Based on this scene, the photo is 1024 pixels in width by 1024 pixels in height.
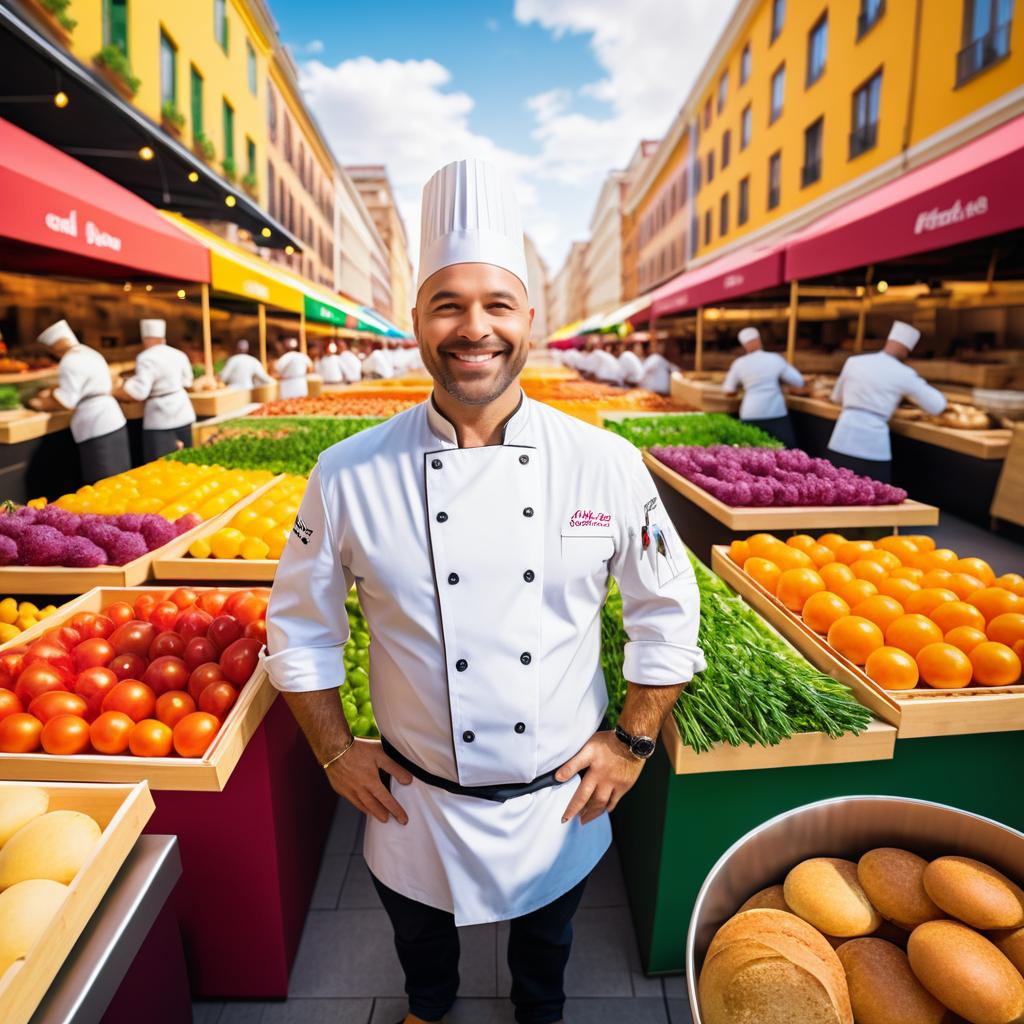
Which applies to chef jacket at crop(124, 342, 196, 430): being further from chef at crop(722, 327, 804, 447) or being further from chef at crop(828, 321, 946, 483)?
chef at crop(828, 321, 946, 483)

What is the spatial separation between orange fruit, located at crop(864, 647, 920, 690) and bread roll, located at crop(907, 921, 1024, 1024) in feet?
3.77

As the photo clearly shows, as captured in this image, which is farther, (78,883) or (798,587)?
(798,587)

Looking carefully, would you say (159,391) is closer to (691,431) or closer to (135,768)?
(691,431)

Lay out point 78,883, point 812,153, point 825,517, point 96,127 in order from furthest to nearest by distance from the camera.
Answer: point 812,153
point 96,127
point 825,517
point 78,883

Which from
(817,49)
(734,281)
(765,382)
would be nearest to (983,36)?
(734,281)

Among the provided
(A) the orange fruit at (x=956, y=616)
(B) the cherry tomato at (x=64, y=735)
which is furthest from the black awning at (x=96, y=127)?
(A) the orange fruit at (x=956, y=616)

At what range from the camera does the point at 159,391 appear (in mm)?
7711

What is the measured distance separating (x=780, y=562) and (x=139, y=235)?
235 inches

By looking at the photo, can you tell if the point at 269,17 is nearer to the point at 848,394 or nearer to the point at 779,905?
the point at 848,394

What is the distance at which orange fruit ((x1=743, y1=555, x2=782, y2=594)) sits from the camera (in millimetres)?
3160

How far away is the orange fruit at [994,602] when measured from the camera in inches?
101

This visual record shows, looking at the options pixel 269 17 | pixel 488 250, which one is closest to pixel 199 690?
pixel 488 250

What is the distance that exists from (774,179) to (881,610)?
1942 centimetres

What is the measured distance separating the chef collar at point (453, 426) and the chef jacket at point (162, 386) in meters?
6.83
